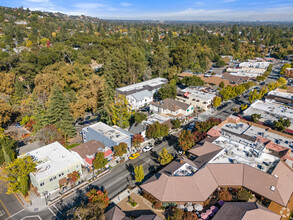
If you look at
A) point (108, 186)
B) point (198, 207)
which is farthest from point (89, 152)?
point (198, 207)

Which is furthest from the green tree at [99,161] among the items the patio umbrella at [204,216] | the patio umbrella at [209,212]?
the patio umbrella at [209,212]

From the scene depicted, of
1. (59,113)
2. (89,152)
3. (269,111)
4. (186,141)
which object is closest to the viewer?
(89,152)

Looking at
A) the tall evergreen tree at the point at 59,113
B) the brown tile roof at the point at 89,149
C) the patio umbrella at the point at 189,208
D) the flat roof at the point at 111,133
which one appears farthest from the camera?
the tall evergreen tree at the point at 59,113

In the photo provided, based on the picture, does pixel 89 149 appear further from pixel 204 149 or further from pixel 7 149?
pixel 204 149

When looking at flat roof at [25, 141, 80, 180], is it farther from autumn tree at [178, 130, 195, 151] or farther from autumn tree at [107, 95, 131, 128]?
autumn tree at [178, 130, 195, 151]

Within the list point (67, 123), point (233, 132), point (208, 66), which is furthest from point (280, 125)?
point (208, 66)

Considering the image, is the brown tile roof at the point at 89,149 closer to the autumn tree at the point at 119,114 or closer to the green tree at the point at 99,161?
the green tree at the point at 99,161

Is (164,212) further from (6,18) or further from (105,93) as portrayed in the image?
(6,18)
